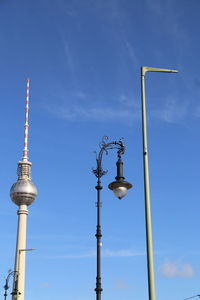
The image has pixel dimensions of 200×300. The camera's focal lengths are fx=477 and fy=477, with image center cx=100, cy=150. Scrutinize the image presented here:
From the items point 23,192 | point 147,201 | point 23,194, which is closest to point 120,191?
point 147,201

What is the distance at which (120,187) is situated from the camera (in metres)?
16.6

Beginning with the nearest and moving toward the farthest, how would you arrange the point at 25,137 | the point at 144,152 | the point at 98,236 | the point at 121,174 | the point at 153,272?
the point at 153,272, the point at 144,152, the point at 121,174, the point at 98,236, the point at 25,137

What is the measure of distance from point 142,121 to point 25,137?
328ft

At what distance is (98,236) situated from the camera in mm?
19906

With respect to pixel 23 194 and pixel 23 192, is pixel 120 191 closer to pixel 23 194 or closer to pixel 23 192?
pixel 23 192

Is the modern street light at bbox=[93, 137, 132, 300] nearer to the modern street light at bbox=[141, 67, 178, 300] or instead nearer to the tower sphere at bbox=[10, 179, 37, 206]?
the modern street light at bbox=[141, 67, 178, 300]

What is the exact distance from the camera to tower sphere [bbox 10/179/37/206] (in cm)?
10956

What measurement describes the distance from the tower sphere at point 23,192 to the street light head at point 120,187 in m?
94.5

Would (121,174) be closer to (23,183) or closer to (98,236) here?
(98,236)

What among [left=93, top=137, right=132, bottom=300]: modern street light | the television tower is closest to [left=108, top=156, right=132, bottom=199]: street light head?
[left=93, top=137, right=132, bottom=300]: modern street light

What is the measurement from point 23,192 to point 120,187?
94732mm

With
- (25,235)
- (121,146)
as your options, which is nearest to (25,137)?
(25,235)

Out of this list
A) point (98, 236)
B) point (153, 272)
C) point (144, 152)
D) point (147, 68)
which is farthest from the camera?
point (98, 236)

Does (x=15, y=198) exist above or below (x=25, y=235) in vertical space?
above
